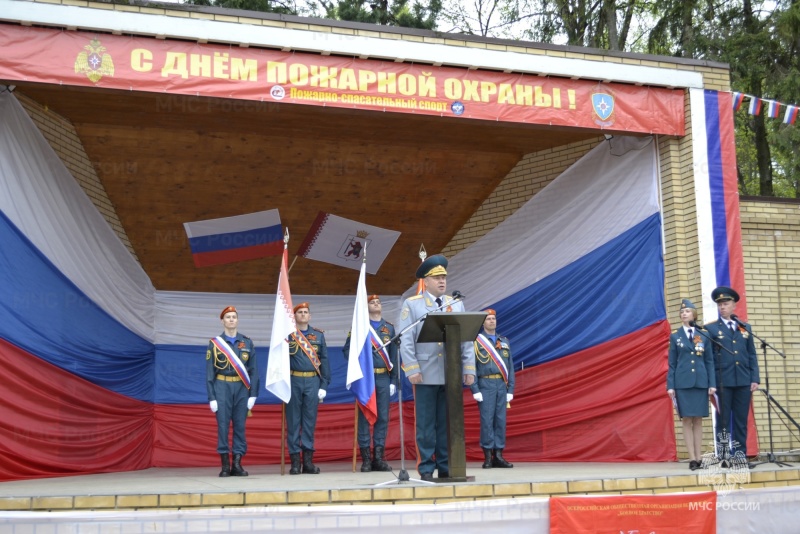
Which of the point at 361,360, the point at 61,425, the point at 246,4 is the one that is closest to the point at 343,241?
the point at 361,360

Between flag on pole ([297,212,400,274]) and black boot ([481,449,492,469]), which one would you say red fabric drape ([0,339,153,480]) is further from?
black boot ([481,449,492,469])

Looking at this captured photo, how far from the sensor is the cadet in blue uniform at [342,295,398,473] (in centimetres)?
848

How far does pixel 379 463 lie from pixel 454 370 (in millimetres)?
2572

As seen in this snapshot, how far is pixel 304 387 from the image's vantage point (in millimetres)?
8273

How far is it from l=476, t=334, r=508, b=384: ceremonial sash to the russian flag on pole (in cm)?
287

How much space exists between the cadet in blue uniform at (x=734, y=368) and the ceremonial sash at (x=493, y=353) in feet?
6.86

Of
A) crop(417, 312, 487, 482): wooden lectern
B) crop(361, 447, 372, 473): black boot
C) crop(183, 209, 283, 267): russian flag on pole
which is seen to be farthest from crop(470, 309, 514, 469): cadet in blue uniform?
crop(183, 209, 283, 267): russian flag on pole

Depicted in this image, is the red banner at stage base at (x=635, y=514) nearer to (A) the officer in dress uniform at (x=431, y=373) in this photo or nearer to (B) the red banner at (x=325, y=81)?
(A) the officer in dress uniform at (x=431, y=373)

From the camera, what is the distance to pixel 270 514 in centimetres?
539

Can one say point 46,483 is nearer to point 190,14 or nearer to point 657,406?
point 190,14

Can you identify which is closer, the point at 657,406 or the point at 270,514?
the point at 270,514

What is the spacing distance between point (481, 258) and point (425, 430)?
4.51 meters

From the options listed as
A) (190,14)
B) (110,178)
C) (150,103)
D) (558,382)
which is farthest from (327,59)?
(558,382)

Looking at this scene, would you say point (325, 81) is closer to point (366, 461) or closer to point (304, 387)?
point (304, 387)
